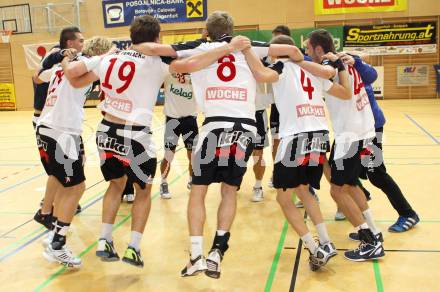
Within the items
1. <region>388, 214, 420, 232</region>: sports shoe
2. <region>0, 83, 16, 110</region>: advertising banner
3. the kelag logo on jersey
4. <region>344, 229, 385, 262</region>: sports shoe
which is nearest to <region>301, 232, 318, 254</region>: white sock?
<region>344, 229, 385, 262</region>: sports shoe

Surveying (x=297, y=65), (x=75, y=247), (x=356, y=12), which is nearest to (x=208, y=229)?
(x=75, y=247)

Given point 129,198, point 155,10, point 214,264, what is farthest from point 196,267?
point 155,10

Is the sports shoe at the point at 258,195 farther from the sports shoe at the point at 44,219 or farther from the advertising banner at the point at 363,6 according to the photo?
the advertising banner at the point at 363,6

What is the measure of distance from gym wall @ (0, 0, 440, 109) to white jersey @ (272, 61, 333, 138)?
1564 centimetres

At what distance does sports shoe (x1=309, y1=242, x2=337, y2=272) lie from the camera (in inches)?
159

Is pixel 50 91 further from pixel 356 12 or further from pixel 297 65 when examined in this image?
pixel 356 12

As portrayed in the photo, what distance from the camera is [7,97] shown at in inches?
865

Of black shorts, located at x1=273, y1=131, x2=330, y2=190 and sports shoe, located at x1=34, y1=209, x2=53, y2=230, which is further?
sports shoe, located at x1=34, y1=209, x2=53, y2=230

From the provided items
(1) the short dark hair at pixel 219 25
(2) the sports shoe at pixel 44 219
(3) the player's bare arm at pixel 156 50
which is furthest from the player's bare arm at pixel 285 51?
(2) the sports shoe at pixel 44 219

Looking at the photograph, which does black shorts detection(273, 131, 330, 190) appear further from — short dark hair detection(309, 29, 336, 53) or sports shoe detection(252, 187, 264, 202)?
sports shoe detection(252, 187, 264, 202)

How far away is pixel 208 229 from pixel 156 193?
1.80 metres

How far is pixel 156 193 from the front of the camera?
23.0 feet

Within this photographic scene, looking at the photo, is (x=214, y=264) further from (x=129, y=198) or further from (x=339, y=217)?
(x=129, y=198)

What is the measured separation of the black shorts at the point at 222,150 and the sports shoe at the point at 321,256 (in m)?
0.93
